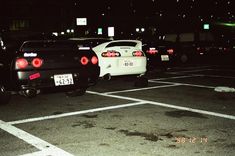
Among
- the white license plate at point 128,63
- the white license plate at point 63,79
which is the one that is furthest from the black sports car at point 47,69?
the white license plate at point 128,63

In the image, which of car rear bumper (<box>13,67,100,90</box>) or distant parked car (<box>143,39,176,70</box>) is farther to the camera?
distant parked car (<box>143,39,176,70</box>)

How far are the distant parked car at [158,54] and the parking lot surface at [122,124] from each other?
4606mm

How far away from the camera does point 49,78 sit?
7.64 metres

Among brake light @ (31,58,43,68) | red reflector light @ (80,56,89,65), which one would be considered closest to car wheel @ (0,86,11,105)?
brake light @ (31,58,43,68)

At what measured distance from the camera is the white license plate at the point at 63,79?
7.72 meters

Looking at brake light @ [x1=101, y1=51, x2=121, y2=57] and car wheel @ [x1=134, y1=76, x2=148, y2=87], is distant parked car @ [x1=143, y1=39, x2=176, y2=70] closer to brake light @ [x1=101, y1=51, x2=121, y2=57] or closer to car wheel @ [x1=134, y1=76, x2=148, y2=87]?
car wheel @ [x1=134, y1=76, x2=148, y2=87]

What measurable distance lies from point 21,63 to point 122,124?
2.56 metres

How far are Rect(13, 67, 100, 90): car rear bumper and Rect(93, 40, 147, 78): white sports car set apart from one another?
1.85m

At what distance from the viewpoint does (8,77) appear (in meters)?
7.52

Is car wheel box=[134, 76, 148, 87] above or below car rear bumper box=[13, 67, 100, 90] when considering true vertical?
below

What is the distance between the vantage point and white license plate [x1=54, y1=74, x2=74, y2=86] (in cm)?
772
